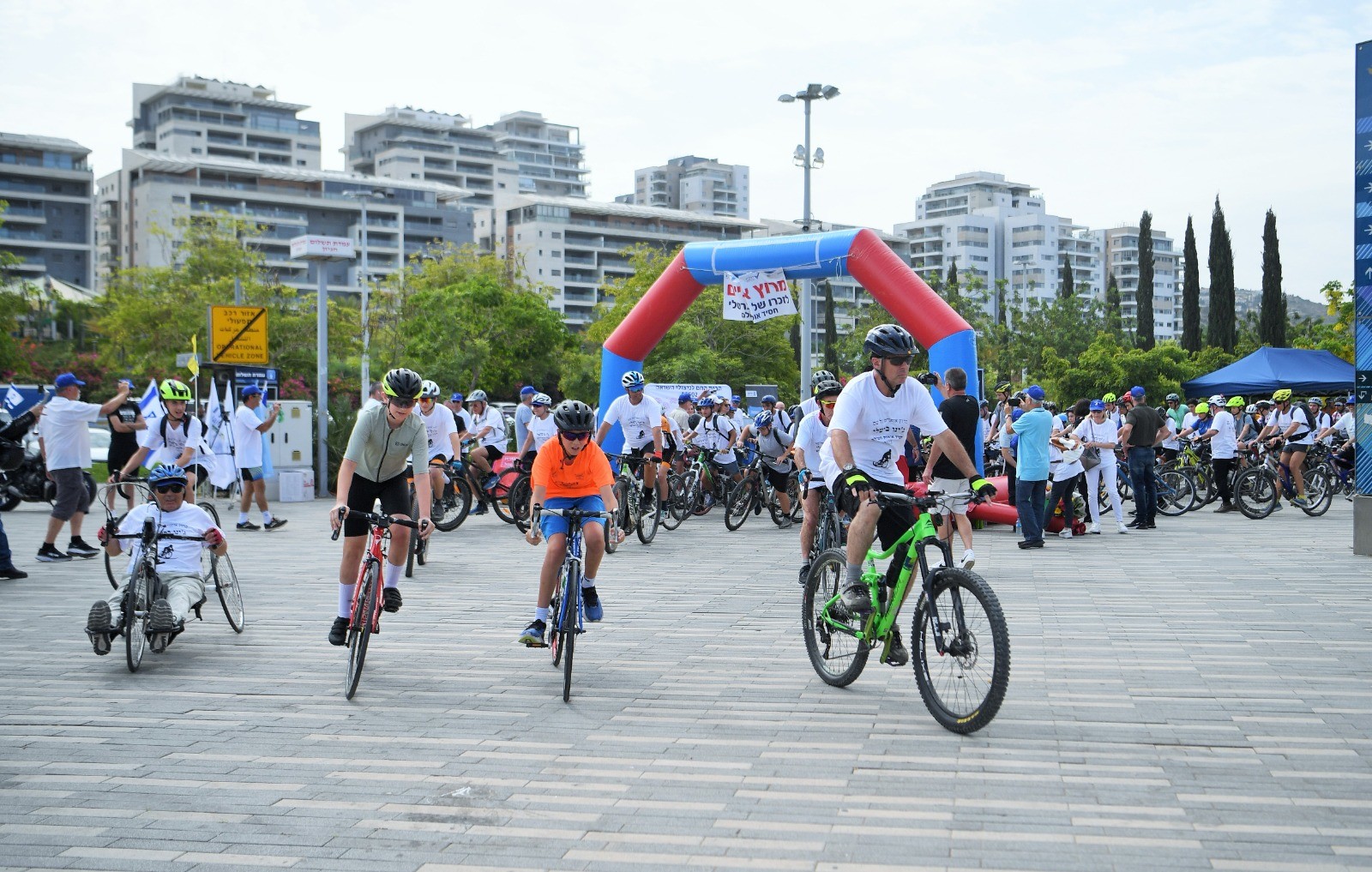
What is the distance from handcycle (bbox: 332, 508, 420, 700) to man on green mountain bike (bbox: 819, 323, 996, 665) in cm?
246

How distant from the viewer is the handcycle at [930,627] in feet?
19.0

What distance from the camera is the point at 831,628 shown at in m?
7.16

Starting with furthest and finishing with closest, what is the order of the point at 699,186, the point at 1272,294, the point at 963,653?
the point at 699,186 < the point at 1272,294 < the point at 963,653

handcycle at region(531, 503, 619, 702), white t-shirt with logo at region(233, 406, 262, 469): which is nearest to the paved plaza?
handcycle at region(531, 503, 619, 702)

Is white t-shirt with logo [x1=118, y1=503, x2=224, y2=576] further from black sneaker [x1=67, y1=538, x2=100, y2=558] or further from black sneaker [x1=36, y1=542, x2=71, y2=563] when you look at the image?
black sneaker [x1=67, y1=538, x2=100, y2=558]

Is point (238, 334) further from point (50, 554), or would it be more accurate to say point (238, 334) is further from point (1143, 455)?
point (1143, 455)

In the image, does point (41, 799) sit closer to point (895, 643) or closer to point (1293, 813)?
point (895, 643)

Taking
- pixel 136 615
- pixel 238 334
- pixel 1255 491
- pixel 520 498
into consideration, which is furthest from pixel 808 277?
pixel 136 615

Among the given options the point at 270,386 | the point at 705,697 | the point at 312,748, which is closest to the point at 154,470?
the point at 312,748

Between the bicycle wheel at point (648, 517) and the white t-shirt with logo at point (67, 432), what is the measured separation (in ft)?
19.9

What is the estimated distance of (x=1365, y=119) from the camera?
13.2 meters

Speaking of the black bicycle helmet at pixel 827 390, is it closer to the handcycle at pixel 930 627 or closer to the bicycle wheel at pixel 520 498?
the handcycle at pixel 930 627

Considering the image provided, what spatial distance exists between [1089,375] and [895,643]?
32655 mm

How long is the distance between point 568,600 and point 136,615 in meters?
2.90
